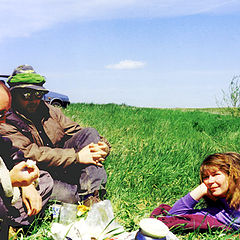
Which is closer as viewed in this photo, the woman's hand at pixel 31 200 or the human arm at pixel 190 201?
the woman's hand at pixel 31 200

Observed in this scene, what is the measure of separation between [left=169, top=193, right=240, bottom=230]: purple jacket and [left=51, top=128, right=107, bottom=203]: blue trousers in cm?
78

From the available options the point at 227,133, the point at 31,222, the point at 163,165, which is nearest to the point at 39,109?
the point at 31,222

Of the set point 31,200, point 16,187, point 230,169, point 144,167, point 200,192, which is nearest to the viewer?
point 16,187

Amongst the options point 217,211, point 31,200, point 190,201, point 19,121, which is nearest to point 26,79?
point 19,121

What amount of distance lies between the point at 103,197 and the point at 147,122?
3827 mm

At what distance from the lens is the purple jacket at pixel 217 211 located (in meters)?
3.12

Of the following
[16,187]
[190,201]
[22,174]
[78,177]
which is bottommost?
[190,201]

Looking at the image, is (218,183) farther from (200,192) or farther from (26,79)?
(26,79)

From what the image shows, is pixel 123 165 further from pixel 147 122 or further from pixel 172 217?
pixel 147 122

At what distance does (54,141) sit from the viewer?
3.01m

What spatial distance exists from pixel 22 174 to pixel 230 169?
186 centimetres

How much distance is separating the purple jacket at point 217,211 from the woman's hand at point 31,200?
4.49 feet

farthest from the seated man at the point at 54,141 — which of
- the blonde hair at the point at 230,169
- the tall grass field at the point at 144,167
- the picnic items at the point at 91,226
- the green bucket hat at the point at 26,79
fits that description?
the blonde hair at the point at 230,169

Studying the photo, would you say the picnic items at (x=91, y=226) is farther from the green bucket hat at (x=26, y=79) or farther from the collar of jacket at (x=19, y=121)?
the green bucket hat at (x=26, y=79)
